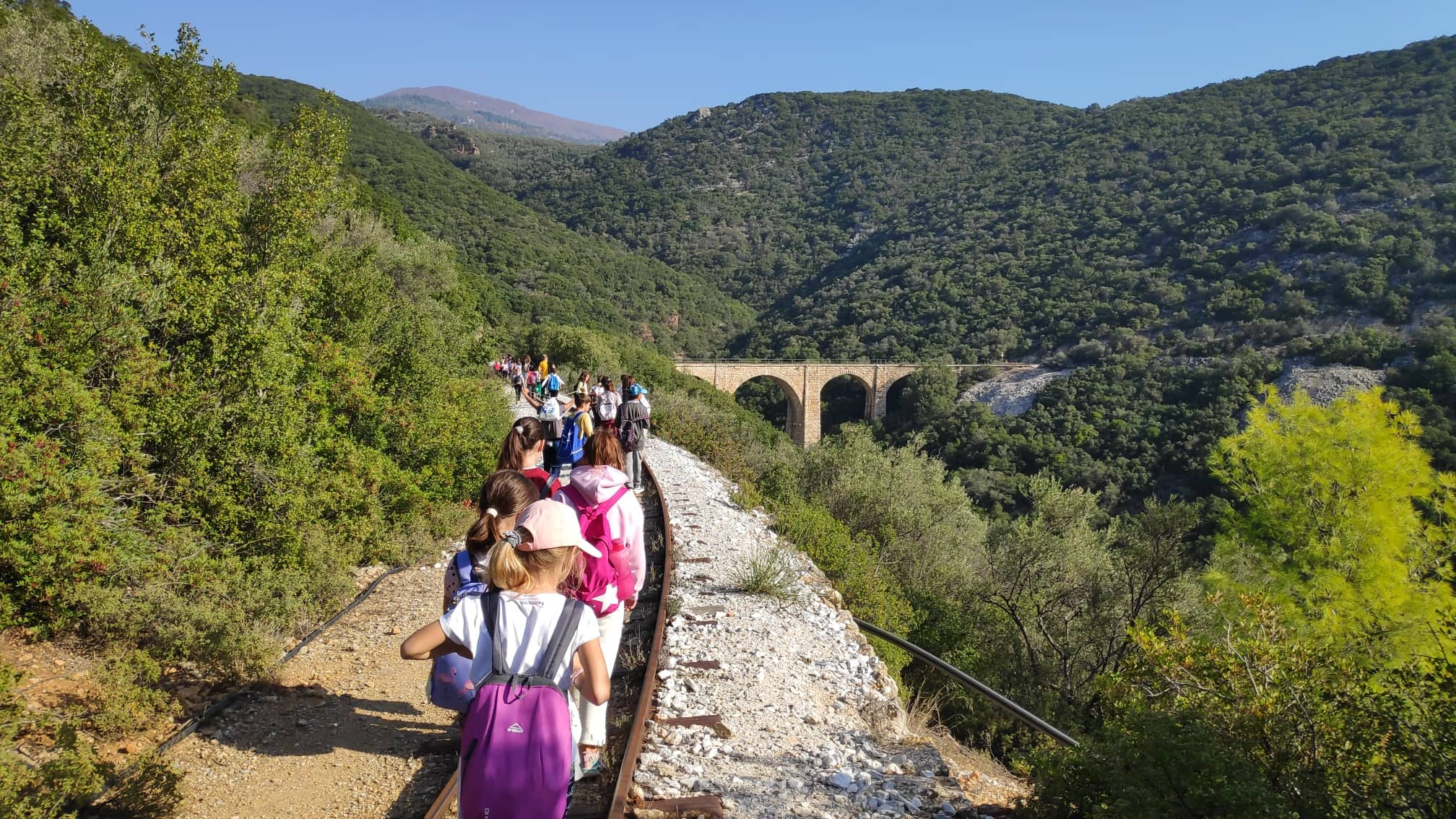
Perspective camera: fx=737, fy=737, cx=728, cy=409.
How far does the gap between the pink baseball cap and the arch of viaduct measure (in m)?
38.7

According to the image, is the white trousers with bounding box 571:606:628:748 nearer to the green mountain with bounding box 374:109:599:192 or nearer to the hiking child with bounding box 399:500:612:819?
Result: the hiking child with bounding box 399:500:612:819

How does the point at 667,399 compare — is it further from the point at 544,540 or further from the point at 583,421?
the point at 544,540

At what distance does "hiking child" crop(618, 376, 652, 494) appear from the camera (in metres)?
6.82

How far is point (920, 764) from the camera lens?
12.2ft

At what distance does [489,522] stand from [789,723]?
2.20 metres

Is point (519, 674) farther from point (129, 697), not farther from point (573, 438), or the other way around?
point (573, 438)

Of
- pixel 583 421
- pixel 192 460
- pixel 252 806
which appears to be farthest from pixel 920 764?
pixel 192 460

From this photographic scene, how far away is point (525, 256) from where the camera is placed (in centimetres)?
4656

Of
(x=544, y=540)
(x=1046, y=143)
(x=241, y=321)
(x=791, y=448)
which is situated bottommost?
(x=791, y=448)

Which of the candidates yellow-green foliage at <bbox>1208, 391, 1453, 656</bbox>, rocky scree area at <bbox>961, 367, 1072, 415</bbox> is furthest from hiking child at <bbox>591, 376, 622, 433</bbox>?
rocky scree area at <bbox>961, 367, 1072, 415</bbox>

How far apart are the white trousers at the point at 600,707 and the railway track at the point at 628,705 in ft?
0.82

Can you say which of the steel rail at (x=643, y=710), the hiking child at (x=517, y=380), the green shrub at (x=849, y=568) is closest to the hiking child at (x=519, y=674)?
the steel rail at (x=643, y=710)

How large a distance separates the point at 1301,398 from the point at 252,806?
16.3 meters

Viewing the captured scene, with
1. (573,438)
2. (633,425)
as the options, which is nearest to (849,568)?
(633,425)
